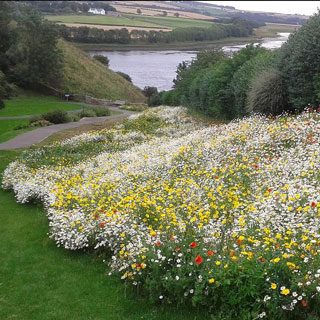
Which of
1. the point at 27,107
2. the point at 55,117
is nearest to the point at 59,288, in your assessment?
the point at 55,117

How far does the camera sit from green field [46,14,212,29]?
12094 centimetres

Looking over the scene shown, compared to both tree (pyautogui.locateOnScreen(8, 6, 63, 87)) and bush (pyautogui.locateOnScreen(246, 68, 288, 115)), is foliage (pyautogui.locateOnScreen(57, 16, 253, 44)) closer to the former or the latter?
tree (pyautogui.locateOnScreen(8, 6, 63, 87))

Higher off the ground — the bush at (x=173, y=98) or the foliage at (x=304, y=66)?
the foliage at (x=304, y=66)

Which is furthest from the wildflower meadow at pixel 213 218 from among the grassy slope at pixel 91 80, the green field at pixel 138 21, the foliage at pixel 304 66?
the green field at pixel 138 21

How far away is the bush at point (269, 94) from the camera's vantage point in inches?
589

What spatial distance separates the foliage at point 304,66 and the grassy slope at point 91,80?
1839 inches

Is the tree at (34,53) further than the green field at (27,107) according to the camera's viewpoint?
Yes

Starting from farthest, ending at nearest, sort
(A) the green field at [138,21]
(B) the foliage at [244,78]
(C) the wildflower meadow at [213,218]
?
(A) the green field at [138,21] < (B) the foliage at [244,78] < (C) the wildflower meadow at [213,218]

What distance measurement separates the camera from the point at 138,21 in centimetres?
13175

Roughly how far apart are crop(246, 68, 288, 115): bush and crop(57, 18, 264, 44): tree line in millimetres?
93787

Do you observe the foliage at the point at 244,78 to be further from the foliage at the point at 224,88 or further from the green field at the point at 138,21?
the green field at the point at 138,21

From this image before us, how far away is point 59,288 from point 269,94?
1117 cm

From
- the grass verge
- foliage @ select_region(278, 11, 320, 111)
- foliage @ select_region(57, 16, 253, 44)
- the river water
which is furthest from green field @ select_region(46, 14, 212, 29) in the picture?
the grass verge

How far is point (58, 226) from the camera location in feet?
27.5
